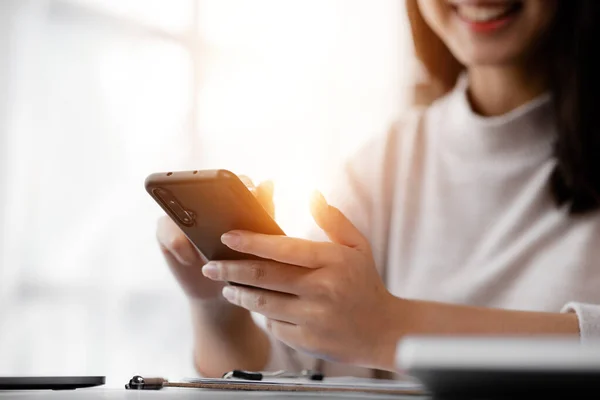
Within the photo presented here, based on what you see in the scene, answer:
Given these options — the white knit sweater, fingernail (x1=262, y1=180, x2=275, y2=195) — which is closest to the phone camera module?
fingernail (x1=262, y1=180, x2=275, y2=195)

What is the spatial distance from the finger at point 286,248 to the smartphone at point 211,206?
0.02m

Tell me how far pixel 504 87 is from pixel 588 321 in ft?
1.61

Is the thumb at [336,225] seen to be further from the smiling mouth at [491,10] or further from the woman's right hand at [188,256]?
the smiling mouth at [491,10]

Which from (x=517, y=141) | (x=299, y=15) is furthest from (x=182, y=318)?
(x=517, y=141)

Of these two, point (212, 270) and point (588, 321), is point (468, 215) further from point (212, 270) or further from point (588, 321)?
point (212, 270)

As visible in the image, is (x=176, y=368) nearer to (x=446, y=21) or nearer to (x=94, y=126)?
(x=94, y=126)

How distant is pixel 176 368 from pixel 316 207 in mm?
1476

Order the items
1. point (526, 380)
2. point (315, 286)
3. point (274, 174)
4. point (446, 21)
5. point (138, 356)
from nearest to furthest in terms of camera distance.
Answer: point (526, 380)
point (315, 286)
point (446, 21)
point (138, 356)
point (274, 174)

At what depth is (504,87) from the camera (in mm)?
1138

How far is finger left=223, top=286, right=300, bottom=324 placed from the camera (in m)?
0.67

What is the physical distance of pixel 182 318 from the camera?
6.73 ft

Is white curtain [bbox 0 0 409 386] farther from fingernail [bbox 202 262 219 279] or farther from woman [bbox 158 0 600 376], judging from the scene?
fingernail [bbox 202 262 219 279]

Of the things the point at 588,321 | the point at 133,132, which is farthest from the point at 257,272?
the point at 133,132

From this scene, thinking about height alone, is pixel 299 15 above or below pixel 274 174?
above
